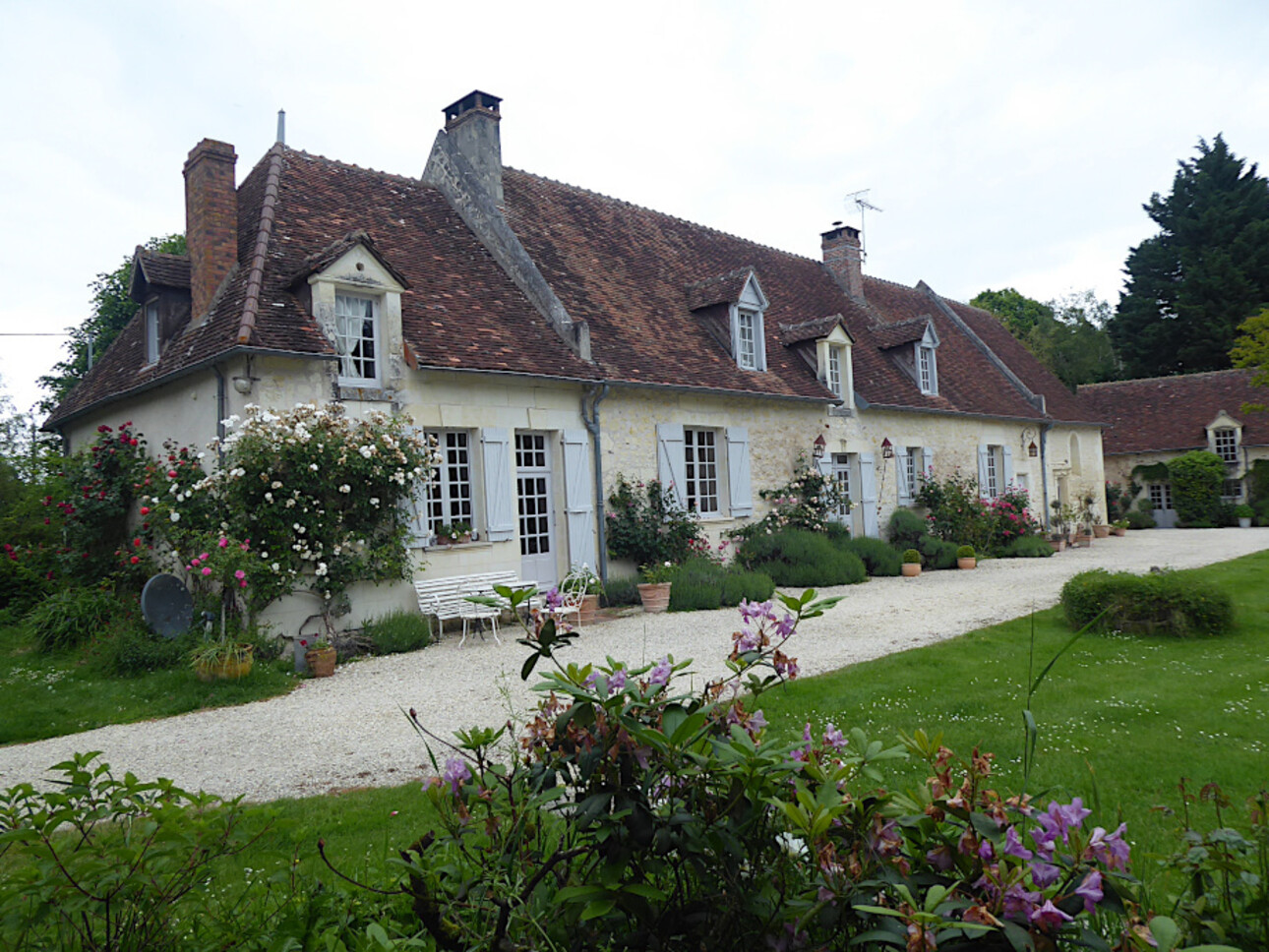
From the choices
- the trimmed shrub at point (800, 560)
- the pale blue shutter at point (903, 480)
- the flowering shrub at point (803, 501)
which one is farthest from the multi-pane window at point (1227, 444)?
the trimmed shrub at point (800, 560)

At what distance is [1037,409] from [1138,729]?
20.3m

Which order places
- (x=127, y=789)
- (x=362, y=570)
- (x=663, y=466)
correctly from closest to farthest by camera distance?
(x=127, y=789), (x=362, y=570), (x=663, y=466)

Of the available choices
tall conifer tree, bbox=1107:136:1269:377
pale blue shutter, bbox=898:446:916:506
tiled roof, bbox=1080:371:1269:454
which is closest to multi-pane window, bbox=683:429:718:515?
pale blue shutter, bbox=898:446:916:506

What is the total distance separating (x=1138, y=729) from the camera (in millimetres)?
4824

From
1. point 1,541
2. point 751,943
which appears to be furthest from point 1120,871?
point 1,541

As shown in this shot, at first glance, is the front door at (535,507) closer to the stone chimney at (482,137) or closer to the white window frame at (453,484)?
the white window frame at (453,484)

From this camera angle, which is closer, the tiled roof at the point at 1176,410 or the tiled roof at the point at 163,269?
the tiled roof at the point at 163,269

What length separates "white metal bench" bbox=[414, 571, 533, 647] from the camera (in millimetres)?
9711

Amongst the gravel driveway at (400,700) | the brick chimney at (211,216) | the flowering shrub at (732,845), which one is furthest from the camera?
the brick chimney at (211,216)

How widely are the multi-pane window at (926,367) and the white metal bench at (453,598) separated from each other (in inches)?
502

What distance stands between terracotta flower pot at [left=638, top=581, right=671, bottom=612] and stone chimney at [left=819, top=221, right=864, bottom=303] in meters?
13.2

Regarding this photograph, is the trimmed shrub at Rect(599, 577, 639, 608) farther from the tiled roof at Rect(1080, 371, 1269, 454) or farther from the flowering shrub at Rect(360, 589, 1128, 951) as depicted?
the tiled roof at Rect(1080, 371, 1269, 454)

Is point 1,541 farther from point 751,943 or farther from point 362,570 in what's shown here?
point 751,943

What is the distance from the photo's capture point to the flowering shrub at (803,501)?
1463cm
